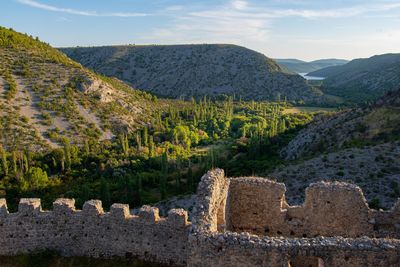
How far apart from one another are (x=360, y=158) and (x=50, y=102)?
63172mm

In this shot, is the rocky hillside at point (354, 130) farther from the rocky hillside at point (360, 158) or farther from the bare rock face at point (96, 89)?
the bare rock face at point (96, 89)

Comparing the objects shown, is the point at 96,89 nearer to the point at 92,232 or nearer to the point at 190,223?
the point at 92,232

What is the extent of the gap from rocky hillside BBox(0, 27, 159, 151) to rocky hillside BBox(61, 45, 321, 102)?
65.3 metres

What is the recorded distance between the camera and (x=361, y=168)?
32094 millimetres

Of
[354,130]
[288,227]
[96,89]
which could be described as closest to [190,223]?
[288,227]

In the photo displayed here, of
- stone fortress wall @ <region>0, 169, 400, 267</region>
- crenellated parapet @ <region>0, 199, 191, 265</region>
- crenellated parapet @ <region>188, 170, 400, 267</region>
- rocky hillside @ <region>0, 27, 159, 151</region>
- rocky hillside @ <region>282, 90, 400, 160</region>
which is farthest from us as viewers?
rocky hillside @ <region>0, 27, 159, 151</region>

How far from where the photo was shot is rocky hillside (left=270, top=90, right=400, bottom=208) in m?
29.1

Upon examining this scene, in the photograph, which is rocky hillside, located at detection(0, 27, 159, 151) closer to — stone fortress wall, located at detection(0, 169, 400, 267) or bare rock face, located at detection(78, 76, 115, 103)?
bare rock face, located at detection(78, 76, 115, 103)

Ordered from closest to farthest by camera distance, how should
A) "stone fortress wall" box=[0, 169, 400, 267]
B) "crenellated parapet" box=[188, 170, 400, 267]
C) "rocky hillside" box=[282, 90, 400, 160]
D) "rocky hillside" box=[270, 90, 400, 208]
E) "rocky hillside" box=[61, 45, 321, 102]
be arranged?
"crenellated parapet" box=[188, 170, 400, 267] < "stone fortress wall" box=[0, 169, 400, 267] < "rocky hillside" box=[270, 90, 400, 208] < "rocky hillside" box=[282, 90, 400, 160] < "rocky hillside" box=[61, 45, 321, 102]

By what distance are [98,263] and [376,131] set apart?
3961cm

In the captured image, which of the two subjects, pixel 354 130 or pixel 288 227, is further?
pixel 354 130

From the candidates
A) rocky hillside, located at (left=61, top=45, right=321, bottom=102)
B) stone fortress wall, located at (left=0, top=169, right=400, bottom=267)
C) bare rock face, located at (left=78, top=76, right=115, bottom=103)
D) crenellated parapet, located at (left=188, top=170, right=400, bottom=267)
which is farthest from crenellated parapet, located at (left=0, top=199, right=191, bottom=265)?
rocky hillside, located at (left=61, top=45, right=321, bottom=102)

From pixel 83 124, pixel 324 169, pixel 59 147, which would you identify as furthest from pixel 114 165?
pixel 324 169

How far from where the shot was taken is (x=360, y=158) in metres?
34.0
